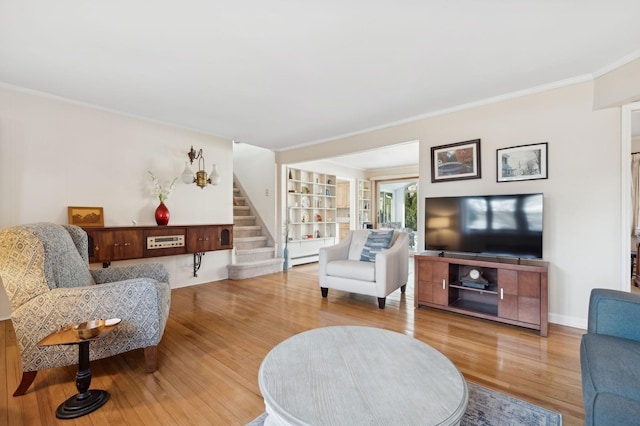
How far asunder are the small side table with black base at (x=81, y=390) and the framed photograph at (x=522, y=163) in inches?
144

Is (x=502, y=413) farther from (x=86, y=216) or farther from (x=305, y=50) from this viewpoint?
(x=86, y=216)

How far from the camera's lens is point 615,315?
139 cm

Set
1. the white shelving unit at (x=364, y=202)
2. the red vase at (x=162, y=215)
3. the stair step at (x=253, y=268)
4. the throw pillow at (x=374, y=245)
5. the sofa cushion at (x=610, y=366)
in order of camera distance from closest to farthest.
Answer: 1. the sofa cushion at (x=610, y=366)
2. the throw pillow at (x=374, y=245)
3. the red vase at (x=162, y=215)
4. the stair step at (x=253, y=268)
5. the white shelving unit at (x=364, y=202)

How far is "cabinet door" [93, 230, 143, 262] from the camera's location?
3000 millimetres

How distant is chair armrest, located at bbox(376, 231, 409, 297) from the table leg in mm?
2485

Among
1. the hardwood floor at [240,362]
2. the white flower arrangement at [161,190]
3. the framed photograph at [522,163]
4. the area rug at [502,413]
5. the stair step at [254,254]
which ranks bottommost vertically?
the hardwood floor at [240,362]

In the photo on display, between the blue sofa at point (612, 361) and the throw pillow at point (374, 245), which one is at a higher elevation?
the throw pillow at point (374, 245)

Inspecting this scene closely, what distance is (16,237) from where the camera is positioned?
1682 mm

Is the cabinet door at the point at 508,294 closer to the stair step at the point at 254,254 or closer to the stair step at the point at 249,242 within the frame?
the stair step at the point at 254,254

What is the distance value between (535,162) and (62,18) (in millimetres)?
4081

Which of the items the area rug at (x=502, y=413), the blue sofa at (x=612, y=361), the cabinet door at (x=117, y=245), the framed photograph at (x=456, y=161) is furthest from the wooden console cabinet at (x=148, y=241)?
the blue sofa at (x=612, y=361)

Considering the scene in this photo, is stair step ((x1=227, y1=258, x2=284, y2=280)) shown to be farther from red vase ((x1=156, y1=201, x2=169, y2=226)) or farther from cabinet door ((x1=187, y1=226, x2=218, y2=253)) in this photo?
red vase ((x1=156, y1=201, x2=169, y2=226))

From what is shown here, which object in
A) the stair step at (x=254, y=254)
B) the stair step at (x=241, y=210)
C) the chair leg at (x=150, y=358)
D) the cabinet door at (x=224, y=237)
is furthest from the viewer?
the stair step at (x=241, y=210)

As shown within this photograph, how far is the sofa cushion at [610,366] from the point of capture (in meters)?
0.99
